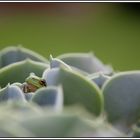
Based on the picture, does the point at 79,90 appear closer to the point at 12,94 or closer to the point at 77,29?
the point at 12,94

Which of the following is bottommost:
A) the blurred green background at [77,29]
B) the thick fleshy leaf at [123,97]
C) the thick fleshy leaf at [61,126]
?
the thick fleshy leaf at [61,126]

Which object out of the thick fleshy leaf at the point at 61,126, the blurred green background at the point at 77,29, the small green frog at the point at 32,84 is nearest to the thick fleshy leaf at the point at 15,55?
the small green frog at the point at 32,84

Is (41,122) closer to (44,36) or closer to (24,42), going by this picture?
(24,42)

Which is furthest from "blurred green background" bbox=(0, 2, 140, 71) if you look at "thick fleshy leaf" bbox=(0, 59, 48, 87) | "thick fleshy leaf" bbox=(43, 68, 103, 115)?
"thick fleshy leaf" bbox=(43, 68, 103, 115)

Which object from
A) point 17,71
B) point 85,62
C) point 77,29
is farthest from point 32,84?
point 77,29

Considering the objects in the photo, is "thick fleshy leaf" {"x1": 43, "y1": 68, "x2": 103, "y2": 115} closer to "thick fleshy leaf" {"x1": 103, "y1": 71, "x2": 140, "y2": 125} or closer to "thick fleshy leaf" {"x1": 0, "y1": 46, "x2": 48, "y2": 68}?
"thick fleshy leaf" {"x1": 103, "y1": 71, "x2": 140, "y2": 125}

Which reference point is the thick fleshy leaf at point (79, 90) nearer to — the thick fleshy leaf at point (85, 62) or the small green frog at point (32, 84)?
the small green frog at point (32, 84)

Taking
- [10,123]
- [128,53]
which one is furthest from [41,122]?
[128,53]
